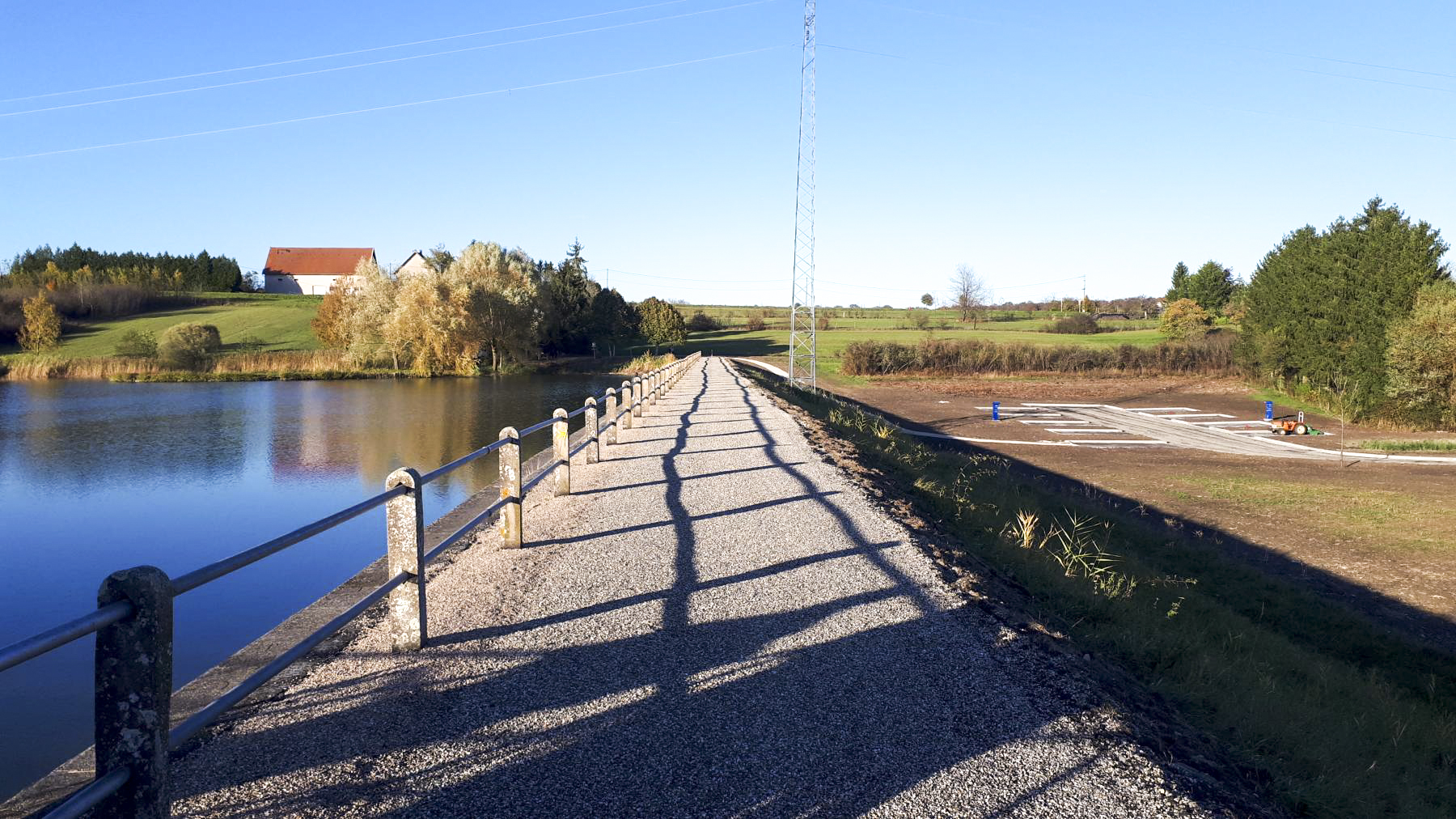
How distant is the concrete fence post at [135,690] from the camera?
8.78 ft

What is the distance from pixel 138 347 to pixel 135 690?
65048 mm

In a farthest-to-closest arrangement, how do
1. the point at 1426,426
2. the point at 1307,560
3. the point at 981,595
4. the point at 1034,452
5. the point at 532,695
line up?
the point at 1426,426 → the point at 1034,452 → the point at 1307,560 → the point at 981,595 → the point at 532,695

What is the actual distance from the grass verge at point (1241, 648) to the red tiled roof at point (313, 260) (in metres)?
112

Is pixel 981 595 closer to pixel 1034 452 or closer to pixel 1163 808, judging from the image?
pixel 1163 808

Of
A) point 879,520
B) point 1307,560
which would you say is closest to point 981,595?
point 879,520

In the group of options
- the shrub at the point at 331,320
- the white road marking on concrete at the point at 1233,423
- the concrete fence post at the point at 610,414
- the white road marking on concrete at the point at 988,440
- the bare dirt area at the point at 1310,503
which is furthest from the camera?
the shrub at the point at 331,320

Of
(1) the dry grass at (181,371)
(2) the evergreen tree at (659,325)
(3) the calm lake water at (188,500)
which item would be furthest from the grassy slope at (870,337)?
(3) the calm lake water at (188,500)

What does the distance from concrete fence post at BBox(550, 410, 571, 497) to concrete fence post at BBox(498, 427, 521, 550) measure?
1674 millimetres

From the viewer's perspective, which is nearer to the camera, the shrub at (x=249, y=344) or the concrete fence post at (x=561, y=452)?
the concrete fence post at (x=561, y=452)

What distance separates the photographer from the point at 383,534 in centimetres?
1138

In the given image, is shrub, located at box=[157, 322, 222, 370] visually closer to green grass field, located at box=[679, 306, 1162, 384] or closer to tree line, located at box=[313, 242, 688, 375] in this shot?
tree line, located at box=[313, 242, 688, 375]

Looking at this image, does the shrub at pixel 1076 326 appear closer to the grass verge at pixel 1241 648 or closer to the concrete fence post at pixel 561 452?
the grass verge at pixel 1241 648

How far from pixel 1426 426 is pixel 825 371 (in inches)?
1325

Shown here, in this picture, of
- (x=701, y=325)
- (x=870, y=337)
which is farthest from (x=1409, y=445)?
(x=701, y=325)
